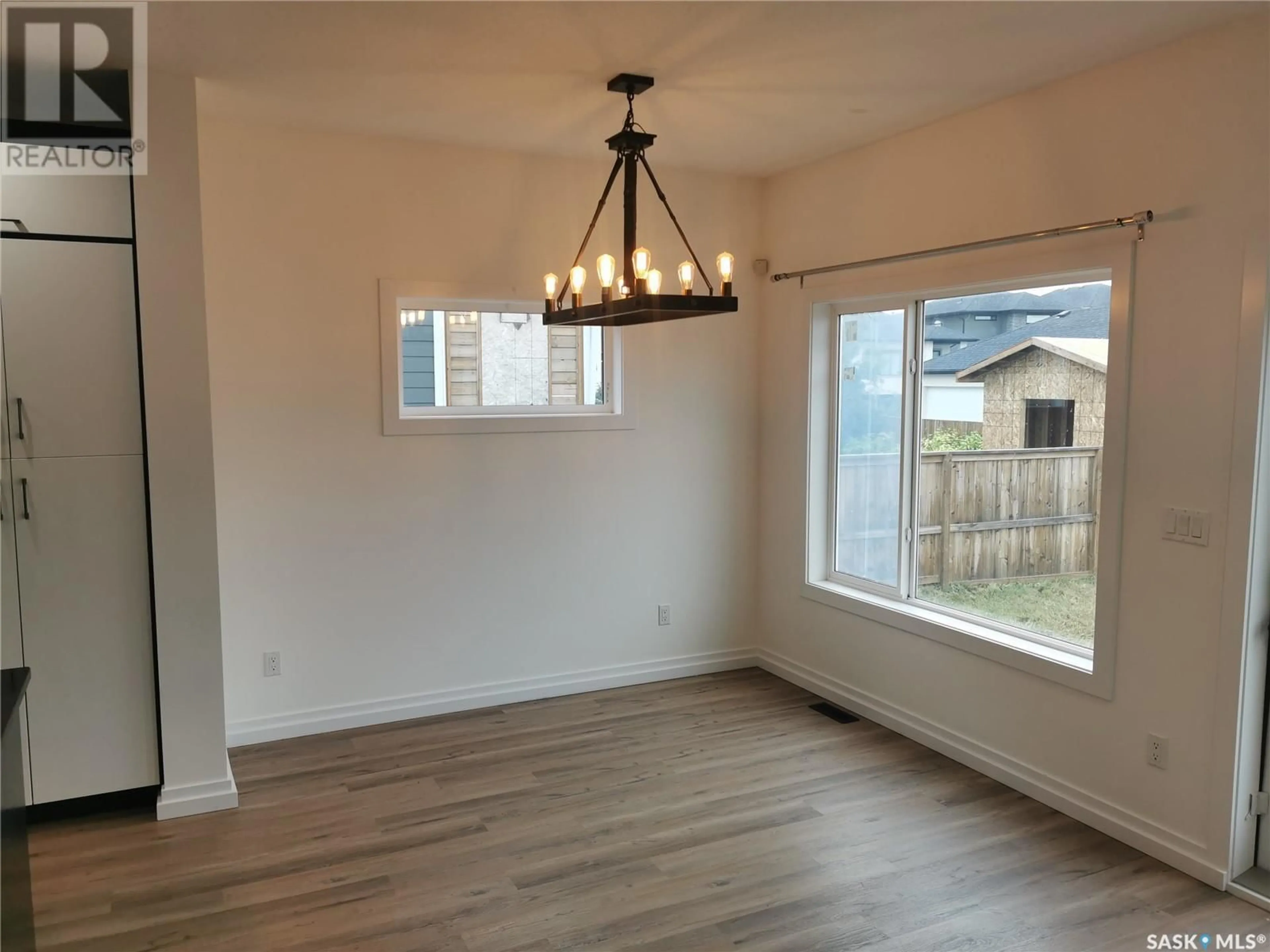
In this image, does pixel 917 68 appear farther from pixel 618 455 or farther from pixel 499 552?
pixel 499 552

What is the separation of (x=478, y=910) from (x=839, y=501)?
9.16 ft

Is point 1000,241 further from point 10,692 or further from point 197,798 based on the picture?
point 197,798

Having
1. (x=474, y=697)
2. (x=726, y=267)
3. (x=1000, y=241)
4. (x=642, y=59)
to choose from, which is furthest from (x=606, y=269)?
(x=474, y=697)

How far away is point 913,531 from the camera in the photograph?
430 centimetres

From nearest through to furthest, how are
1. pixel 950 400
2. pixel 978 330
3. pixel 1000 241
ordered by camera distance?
1. pixel 1000 241
2. pixel 978 330
3. pixel 950 400

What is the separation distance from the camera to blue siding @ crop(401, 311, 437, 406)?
434 cm

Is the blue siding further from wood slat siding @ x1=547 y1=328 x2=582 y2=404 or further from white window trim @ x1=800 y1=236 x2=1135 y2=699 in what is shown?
white window trim @ x1=800 y1=236 x2=1135 y2=699

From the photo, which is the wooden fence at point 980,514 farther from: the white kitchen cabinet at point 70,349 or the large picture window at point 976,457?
the white kitchen cabinet at point 70,349

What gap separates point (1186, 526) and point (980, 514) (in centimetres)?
102

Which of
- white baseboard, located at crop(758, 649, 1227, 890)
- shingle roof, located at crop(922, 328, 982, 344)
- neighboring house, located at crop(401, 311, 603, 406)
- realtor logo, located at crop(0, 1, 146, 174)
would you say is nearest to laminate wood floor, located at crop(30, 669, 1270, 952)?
white baseboard, located at crop(758, 649, 1227, 890)

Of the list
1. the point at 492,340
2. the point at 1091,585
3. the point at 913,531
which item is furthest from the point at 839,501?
the point at 492,340

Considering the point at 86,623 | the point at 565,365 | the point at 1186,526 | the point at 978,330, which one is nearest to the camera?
the point at 1186,526

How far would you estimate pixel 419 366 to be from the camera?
4375 millimetres

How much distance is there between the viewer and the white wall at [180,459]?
322cm
